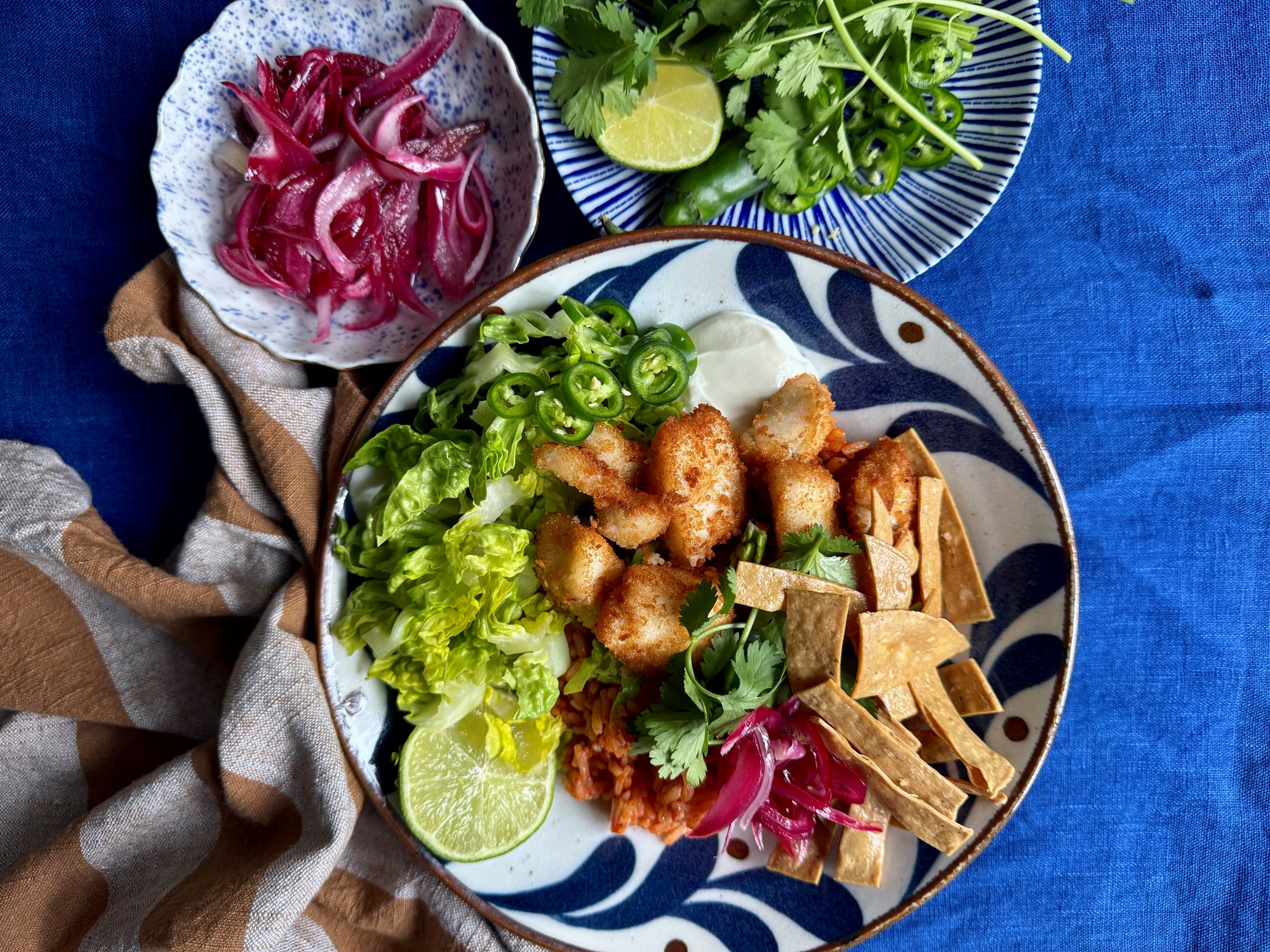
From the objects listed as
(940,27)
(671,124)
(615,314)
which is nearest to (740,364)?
(615,314)

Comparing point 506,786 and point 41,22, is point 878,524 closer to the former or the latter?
point 506,786

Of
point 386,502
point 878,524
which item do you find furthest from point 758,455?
point 386,502

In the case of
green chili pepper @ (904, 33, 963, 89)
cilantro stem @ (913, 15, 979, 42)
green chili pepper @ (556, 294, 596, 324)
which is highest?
cilantro stem @ (913, 15, 979, 42)

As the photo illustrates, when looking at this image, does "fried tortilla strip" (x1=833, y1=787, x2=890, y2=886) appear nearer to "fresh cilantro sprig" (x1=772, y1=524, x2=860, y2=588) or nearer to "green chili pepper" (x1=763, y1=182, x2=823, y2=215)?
"fresh cilantro sprig" (x1=772, y1=524, x2=860, y2=588)

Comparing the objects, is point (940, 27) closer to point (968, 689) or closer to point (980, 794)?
point (968, 689)

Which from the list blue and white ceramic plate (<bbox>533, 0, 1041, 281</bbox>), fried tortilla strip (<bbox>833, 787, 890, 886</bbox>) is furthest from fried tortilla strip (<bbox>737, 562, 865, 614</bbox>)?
blue and white ceramic plate (<bbox>533, 0, 1041, 281</bbox>)
